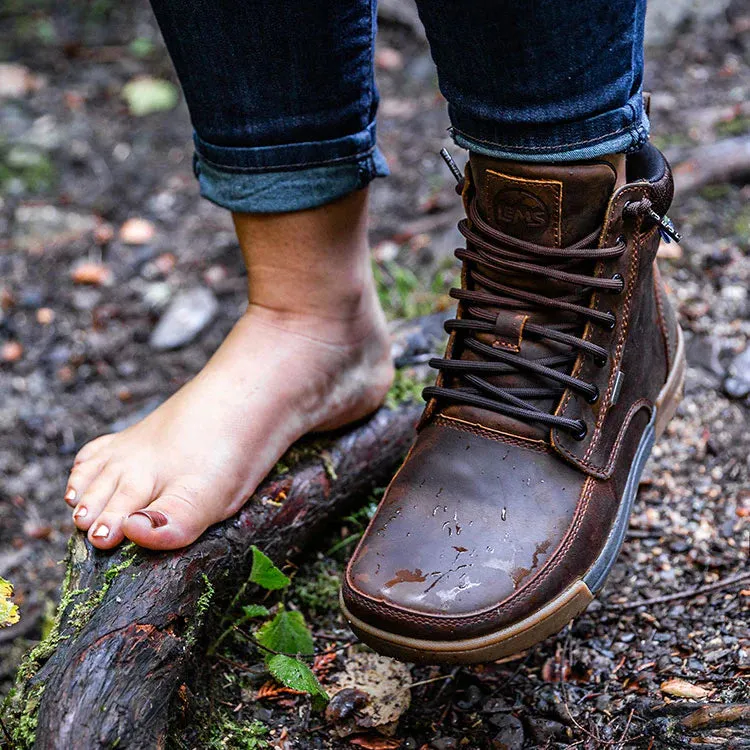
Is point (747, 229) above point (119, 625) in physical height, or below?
below

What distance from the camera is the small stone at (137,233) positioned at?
2.86 meters

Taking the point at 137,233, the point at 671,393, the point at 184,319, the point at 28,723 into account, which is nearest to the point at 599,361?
the point at 671,393

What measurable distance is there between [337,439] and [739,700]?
77 centimetres

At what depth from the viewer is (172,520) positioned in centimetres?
116

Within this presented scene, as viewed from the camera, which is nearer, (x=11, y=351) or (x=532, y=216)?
(x=532, y=216)

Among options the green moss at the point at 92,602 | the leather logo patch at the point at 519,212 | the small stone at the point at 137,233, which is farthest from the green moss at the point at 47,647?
the small stone at the point at 137,233

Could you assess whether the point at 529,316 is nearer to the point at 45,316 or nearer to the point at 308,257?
the point at 308,257

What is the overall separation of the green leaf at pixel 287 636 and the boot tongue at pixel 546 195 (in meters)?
0.64

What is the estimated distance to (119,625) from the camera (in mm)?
1054

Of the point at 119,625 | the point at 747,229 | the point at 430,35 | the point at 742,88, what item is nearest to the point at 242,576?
the point at 119,625

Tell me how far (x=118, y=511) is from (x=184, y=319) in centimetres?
137

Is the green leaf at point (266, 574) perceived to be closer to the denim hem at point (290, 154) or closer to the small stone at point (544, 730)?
the small stone at point (544, 730)

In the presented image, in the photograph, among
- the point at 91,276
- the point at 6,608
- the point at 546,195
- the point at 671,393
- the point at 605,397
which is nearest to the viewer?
the point at 6,608

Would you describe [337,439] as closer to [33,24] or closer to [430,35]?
[430,35]
